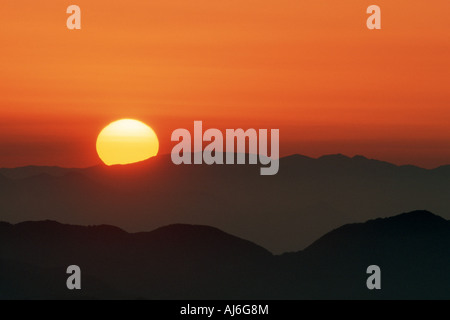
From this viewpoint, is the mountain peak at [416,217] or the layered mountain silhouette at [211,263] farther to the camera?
the mountain peak at [416,217]

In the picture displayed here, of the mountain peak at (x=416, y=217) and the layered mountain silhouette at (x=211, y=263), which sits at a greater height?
the mountain peak at (x=416, y=217)

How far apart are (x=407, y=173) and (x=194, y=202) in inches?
1053

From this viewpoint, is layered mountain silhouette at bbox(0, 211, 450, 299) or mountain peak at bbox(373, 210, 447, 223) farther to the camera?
mountain peak at bbox(373, 210, 447, 223)

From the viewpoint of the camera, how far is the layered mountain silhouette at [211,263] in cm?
6850

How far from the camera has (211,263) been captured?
79062mm

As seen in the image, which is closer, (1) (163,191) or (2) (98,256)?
(2) (98,256)

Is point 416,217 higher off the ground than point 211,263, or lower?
higher

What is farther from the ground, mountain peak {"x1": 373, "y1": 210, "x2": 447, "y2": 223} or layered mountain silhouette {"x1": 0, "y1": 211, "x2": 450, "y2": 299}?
mountain peak {"x1": 373, "y1": 210, "x2": 447, "y2": 223}

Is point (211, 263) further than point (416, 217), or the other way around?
point (416, 217)

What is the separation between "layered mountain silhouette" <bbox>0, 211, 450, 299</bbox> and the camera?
225 ft

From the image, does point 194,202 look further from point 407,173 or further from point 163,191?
point 407,173
